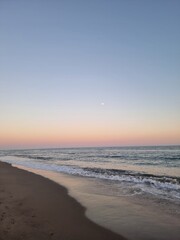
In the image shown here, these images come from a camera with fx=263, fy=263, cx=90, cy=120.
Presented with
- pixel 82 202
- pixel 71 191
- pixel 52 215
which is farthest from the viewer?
pixel 71 191

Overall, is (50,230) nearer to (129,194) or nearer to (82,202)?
(82,202)

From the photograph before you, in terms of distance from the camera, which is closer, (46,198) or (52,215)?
(52,215)

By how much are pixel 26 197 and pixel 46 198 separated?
3.01 feet

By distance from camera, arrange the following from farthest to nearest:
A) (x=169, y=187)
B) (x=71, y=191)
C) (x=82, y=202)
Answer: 1. (x=169, y=187)
2. (x=71, y=191)
3. (x=82, y=202)

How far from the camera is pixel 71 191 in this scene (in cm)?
1397

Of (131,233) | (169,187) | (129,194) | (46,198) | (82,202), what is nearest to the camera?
(131,233)

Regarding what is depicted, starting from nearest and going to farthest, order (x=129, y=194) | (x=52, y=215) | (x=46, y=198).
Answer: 1. (x=52, y=215)
2. (x=46, y=198)
3. (x=129, y=194)

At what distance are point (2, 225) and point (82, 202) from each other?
4.50 m

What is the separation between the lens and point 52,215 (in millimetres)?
8781

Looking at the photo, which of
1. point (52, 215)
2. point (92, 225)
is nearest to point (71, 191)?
point (52, 215)

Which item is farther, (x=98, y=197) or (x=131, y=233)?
(x=98, y=197)

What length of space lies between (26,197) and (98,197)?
3.30 meters

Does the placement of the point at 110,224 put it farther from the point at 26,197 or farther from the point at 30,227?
the point at 26,197

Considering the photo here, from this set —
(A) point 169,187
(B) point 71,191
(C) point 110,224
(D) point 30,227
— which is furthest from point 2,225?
(A) point 169,187
